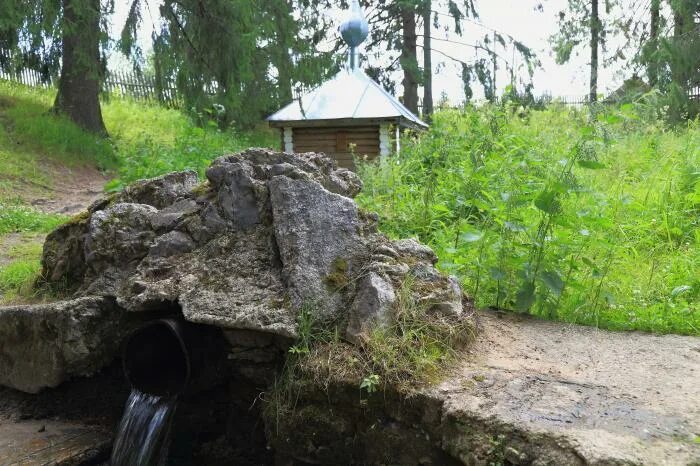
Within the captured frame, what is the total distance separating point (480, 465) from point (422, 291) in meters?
1.21

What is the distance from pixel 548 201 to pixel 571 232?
30.4 inches

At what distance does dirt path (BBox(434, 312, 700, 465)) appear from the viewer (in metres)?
2.45

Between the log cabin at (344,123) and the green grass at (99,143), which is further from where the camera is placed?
the log cabin at (344,123)

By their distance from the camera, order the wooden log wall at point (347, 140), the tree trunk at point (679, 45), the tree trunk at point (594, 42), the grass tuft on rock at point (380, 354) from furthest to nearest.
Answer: the tree trunk at point (594, 42)
the tree trunk at point (679, 45)
the wooden log wall at point (347, 140)
the grass tuft on rock at point (380, 354)

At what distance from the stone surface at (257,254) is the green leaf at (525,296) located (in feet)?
1.60

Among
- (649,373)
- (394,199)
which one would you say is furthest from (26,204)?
(649,373)

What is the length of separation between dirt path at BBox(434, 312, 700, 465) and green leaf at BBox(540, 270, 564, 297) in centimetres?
27

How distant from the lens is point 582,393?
2.94 meters

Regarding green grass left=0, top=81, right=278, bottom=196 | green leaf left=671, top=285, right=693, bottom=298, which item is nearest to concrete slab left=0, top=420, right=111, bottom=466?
green grass left=0, top=81, right=278, bottom=196

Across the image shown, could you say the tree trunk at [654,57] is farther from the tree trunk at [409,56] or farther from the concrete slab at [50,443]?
the concrete slab at [50,443]

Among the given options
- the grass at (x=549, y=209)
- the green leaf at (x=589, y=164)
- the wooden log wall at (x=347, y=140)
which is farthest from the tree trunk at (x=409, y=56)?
the green leaf at (x=589, y=164)

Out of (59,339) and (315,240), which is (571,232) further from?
(59,339)

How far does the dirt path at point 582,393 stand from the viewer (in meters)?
2.45

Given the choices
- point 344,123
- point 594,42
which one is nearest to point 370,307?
point 344,123
